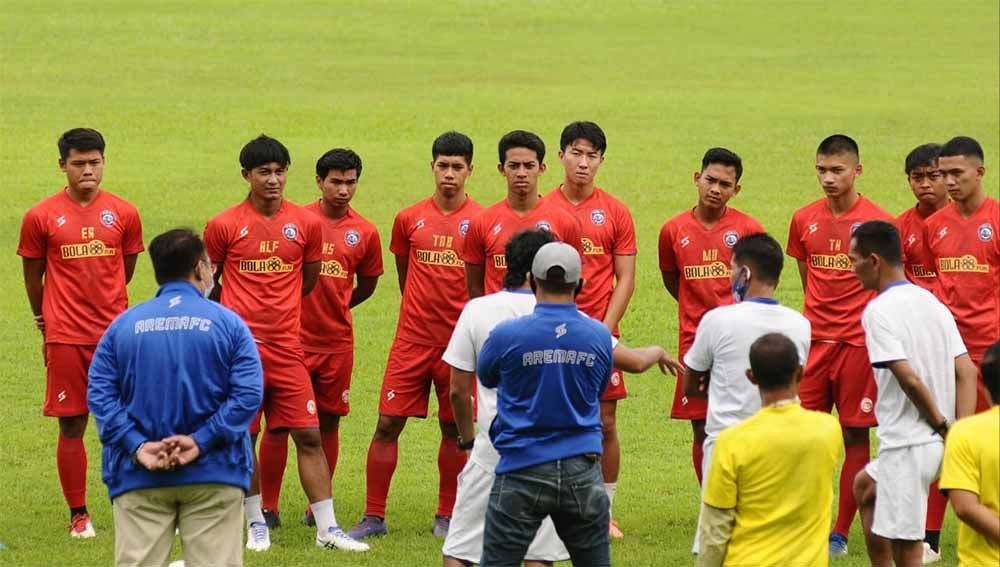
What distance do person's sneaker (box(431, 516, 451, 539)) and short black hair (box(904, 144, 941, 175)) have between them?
4.10 meters

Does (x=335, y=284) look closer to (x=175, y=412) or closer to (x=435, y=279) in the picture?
(x=435, y=279)

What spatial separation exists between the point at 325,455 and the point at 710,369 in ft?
12.4

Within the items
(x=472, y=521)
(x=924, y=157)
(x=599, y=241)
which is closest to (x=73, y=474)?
(x=472, y=521)

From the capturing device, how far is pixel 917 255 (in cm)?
1154

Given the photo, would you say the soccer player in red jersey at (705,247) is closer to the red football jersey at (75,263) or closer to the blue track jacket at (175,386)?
the red football jersey at (75,263)

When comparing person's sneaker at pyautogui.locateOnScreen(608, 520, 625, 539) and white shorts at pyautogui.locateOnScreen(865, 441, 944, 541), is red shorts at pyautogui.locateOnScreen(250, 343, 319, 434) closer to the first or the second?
person's sneaker at pyautogui.locateOnScreen(608, 520, 625, 539)

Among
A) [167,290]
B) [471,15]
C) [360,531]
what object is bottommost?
[360,531]

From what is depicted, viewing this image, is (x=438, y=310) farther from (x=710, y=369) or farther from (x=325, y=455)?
(x=710, y=369)

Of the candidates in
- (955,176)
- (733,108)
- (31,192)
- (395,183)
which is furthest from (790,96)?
(955,176)

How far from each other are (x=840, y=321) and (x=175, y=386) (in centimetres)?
495

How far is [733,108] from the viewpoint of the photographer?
33875 mm

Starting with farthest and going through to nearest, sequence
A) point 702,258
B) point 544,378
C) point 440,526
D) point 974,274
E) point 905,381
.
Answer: point 702,258
point 440,526
point 974,274
point 905,381
point 544,378

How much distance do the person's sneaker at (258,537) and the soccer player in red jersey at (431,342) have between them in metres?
0.79

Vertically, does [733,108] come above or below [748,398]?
above
